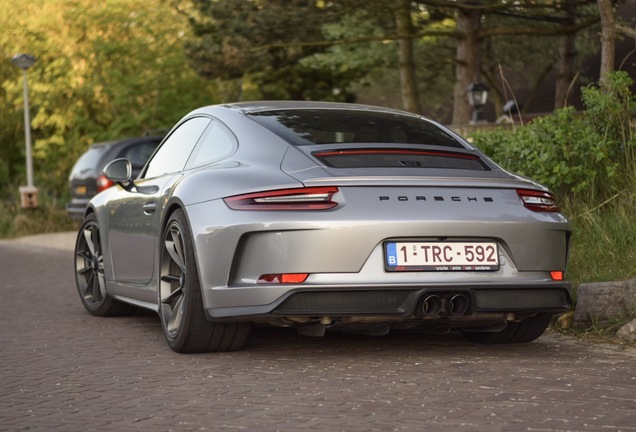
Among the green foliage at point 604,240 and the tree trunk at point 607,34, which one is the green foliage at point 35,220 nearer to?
the tree trunk at point 607,34

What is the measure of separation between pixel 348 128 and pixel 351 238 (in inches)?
Result: 43.3

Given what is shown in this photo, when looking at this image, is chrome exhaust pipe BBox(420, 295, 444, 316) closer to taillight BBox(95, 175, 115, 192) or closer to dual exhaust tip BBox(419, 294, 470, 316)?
dual exhaust tip BBox(419, 294, 470, 316)

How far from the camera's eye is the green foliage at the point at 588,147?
33.2 ft

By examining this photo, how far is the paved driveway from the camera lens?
5.12 metres

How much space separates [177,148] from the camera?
8.02 meters

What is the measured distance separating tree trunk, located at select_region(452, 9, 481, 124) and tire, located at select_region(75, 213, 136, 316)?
12.6m

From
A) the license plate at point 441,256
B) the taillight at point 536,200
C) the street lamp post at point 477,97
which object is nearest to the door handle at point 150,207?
the license plate at point 441,256

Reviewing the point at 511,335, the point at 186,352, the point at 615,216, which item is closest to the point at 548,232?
the point at 511,335

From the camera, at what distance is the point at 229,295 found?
638 centimetres

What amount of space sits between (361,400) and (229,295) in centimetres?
115

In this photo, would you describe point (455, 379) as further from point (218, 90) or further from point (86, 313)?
point (218, 90)

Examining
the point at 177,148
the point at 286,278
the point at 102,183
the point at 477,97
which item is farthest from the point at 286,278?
the point at 477,97

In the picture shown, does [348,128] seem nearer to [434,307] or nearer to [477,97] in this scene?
[434,307]

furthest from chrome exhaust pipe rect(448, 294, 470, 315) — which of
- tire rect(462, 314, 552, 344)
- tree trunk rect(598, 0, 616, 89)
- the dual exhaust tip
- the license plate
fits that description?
tree trunk rect(598, 0, 616, 89)
